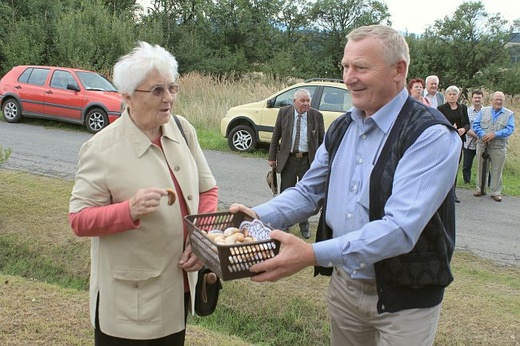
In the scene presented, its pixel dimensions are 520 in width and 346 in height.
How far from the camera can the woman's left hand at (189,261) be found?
2763 millimetres

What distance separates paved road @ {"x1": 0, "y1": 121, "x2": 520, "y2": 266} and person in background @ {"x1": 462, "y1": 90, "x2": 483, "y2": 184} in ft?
2.30

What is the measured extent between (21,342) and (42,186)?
521 cm

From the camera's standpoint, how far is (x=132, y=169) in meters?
2.67

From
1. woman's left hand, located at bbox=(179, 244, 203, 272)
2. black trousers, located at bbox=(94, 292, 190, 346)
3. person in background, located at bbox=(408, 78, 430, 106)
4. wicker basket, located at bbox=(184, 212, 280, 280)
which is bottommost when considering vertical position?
black trousers, located at bbox=(94, 292, 190, 346)

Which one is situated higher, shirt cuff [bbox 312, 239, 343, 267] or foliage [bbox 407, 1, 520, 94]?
foliage [bbox 407, 1, 520, 94]

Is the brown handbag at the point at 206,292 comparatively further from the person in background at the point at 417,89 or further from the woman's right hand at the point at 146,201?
the person in background at the point at 417,89

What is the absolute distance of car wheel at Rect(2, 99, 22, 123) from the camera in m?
16.5

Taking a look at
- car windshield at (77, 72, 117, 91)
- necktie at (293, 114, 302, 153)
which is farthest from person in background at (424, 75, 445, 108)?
car windshield at (77, 72, 117, 91)

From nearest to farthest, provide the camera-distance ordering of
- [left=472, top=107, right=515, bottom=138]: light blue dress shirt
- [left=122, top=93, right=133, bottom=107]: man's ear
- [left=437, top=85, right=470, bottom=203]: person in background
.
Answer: [left=122, top=93, right=133, bottom=107]: man's ear → [left=472, top=107, right=515, bottom=138]: light blue dress shirt → [left=437, top=85, right=470, bottom=203]: person in background

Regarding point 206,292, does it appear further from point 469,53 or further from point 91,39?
point 469,53

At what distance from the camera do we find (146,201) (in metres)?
2.48

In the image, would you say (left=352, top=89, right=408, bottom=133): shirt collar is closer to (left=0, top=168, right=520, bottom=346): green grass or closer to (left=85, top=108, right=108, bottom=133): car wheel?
(left=0, top=168, right=520, bottom=346): green grass

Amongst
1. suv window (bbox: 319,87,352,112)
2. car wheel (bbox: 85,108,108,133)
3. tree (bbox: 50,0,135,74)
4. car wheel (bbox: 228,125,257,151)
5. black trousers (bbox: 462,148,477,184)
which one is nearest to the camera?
black trousers (bbox: 462,148,477,184)

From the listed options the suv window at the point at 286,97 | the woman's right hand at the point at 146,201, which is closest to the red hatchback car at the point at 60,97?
the suv window at the point at 286,97
